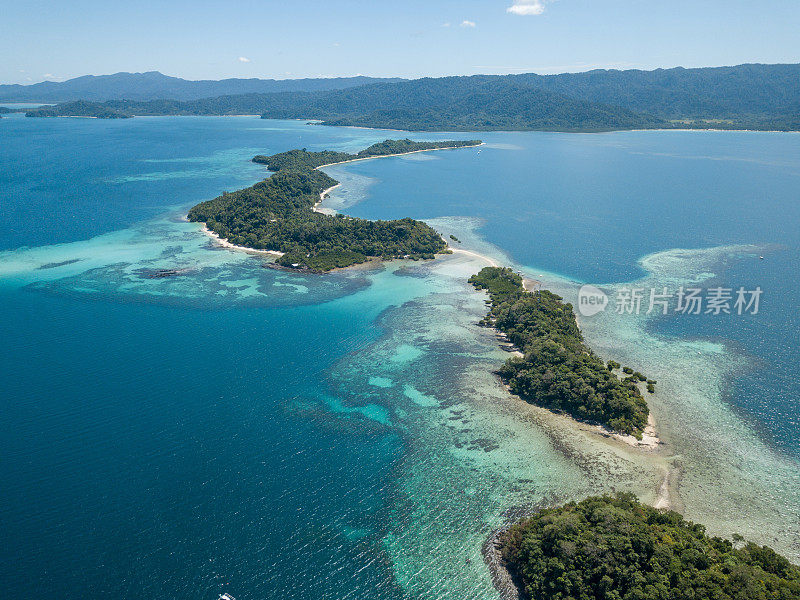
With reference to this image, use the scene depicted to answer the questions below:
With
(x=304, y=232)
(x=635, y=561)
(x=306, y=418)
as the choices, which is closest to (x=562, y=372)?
(x=635, y=561)

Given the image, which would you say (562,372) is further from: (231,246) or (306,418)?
(231,246)

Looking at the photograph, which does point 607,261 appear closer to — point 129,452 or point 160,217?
point 129,452

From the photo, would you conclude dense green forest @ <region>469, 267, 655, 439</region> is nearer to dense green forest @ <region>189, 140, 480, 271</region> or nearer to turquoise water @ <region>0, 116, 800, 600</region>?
turquoise water @ <region>0, 116, 800, 600</region>

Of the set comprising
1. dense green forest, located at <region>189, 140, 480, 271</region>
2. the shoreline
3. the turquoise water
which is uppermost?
dense green forest, located at <region>189, 140, 480, 271</region>

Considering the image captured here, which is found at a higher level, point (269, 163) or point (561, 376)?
point (269, 163)

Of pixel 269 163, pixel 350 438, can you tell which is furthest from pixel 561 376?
pixel 269 163

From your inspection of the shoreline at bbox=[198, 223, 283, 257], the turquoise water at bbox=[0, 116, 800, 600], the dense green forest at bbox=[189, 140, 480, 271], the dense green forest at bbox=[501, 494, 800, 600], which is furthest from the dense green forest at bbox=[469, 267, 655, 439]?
the shoreline at bbox=[198, 223, 283, 257]
